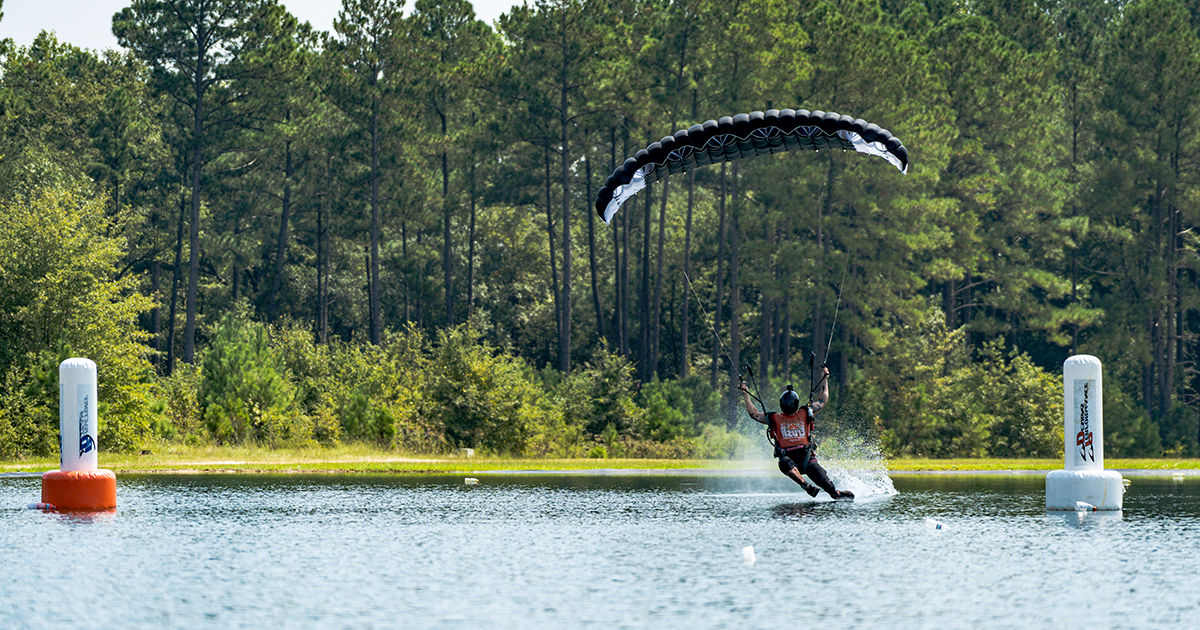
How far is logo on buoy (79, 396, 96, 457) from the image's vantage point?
76.0 ft

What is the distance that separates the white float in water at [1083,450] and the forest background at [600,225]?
20.2 meters

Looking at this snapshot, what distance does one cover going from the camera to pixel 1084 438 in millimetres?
22891

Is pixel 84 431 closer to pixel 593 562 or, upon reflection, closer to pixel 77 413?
pixel 77 413

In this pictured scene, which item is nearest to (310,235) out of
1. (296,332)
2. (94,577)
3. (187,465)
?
(296,332)

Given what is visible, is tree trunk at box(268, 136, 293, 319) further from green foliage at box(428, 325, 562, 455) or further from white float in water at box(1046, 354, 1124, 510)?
white float in water at box(1046, 354, 1124, 510)

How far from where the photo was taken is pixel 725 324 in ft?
240

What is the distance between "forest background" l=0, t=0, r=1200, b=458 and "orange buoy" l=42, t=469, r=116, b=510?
16.5m

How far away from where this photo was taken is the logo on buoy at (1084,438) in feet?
74.5

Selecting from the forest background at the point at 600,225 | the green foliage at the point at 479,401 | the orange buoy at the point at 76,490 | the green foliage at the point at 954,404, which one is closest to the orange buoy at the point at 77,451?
the orange buoy at the point at 76,490

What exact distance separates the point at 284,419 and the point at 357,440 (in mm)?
2476

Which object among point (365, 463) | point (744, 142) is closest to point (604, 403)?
point (365, 463)

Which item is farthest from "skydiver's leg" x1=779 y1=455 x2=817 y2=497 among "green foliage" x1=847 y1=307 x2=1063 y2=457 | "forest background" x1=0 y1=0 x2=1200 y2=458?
"green foliage" x1=847 y1=307 x2=1063 y2=457

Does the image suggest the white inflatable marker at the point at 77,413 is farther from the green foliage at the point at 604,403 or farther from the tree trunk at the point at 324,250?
the tree trunk at the point at 324,250

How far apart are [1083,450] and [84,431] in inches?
688
